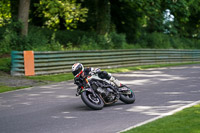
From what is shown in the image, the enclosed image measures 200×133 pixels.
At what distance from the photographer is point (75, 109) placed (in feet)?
30.4

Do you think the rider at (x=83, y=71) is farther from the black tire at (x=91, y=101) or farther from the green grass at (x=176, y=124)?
the green grass at (x=176, y=124)

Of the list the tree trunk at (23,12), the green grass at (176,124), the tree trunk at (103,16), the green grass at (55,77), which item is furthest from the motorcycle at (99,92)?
the tree trunk at (103,16)

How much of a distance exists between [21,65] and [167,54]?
13774 mm

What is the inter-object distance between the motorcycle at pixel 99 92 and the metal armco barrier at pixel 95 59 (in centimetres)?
780

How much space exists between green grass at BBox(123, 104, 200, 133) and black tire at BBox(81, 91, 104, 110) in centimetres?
203

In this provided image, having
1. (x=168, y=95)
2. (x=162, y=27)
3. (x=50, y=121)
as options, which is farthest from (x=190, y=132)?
(x=162, y=27)

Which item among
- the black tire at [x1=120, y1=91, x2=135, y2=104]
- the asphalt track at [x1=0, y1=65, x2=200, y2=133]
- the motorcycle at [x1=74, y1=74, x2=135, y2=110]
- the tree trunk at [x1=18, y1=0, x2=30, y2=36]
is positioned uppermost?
the tree trunk at [x1=18, y1=0, x2=30, y2=36]

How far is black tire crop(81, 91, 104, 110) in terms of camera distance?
873 centimetres

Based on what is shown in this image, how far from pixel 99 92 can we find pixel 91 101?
0.42 m

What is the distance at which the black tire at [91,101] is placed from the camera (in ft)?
28.7

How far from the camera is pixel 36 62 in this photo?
16.8m

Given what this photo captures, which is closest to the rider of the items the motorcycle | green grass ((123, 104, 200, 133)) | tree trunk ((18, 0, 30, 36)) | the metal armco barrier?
the motorcycle

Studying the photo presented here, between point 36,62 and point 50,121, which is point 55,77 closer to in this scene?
point 36,62

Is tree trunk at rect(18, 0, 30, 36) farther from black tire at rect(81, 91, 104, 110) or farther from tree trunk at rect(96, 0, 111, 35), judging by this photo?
black tire at rect(81, 91, 104, 110)
